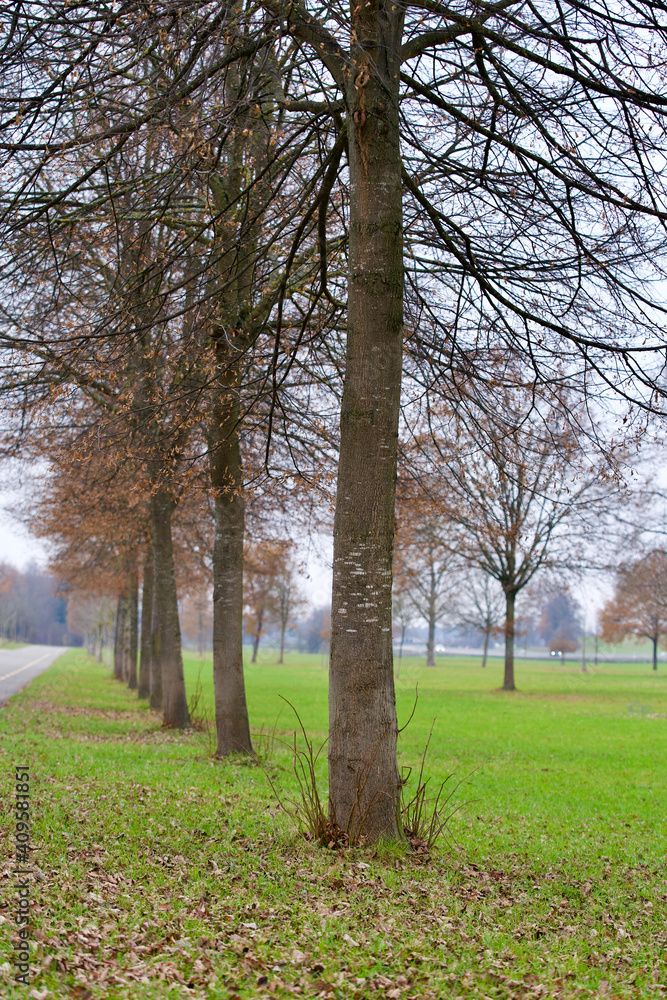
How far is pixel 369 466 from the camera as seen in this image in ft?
19.2

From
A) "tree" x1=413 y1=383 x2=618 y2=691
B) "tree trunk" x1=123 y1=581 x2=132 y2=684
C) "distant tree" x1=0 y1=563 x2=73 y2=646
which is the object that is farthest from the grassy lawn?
"distant tree" x1=0 y1=563 x2=73 y2=646

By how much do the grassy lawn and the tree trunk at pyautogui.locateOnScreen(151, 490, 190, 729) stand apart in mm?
3865

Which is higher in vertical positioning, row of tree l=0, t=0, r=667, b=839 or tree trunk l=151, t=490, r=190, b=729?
row of tree l=0, t=0, r=667, b=839

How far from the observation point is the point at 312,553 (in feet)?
44.8

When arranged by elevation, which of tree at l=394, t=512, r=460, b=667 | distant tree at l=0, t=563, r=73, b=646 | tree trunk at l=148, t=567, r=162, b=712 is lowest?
distant tree at l=0, t=563, r=73, b=646

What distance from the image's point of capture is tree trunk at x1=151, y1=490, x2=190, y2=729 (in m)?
14.1

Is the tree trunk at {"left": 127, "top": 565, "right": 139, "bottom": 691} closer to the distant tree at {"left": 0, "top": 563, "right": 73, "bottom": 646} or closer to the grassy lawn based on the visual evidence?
the grassy lawn

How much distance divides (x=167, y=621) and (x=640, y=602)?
34.7 m

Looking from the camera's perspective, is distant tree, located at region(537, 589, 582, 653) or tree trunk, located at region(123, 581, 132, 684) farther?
distant tree, located at region(537, 589, 582, 653)

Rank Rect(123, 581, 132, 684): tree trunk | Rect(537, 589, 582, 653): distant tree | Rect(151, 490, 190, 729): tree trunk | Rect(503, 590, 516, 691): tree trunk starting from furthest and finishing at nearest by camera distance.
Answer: Rect(537, 589, 582, 653): distant tree
Rect(503, 590, 516, 691): tree trunk
Rect(123, 581, 132, 684): tree trunk
Rect(151, 490, 190, 729): tree trunk

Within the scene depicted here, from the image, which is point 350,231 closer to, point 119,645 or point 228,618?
point 228,618

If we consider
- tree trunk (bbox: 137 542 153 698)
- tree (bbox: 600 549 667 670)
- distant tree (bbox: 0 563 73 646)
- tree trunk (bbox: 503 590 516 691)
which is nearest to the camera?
tree trunk (bbox: 137 542 153 698)

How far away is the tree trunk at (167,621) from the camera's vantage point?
14078 mm

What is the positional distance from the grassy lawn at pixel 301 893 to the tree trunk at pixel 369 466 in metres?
0.59
